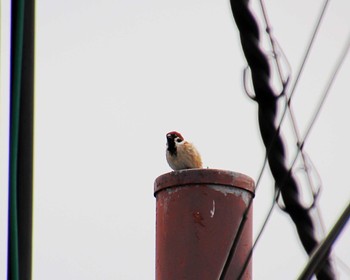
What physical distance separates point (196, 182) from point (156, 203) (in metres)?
0.24

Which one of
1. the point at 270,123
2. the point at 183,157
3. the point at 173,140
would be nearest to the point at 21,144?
the point at 270,123

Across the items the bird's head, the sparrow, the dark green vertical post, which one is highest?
the dark green vertical post

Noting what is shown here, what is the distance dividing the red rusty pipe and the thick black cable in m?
1.07

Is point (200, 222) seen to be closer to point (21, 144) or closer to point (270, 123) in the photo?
point (270, 123)

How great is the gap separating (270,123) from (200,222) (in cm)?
128

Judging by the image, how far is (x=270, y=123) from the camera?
355cm

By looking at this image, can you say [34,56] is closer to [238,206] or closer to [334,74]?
[334,74]

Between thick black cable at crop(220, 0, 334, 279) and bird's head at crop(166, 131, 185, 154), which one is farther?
bird's head at crop(166, 131, 185, 154)

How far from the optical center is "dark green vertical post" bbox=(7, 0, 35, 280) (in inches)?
107

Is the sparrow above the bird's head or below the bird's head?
below

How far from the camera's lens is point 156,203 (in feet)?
16.4

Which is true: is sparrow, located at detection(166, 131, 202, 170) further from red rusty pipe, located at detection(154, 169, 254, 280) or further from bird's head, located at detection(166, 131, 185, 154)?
red rusty pipe, located at detection(154, 169, 254, 280)

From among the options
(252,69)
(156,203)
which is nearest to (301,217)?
(252,69)

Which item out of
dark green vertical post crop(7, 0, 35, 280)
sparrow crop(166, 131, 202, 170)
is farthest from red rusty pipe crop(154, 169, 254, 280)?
sparrow crop(166, 131, 202, 170)
